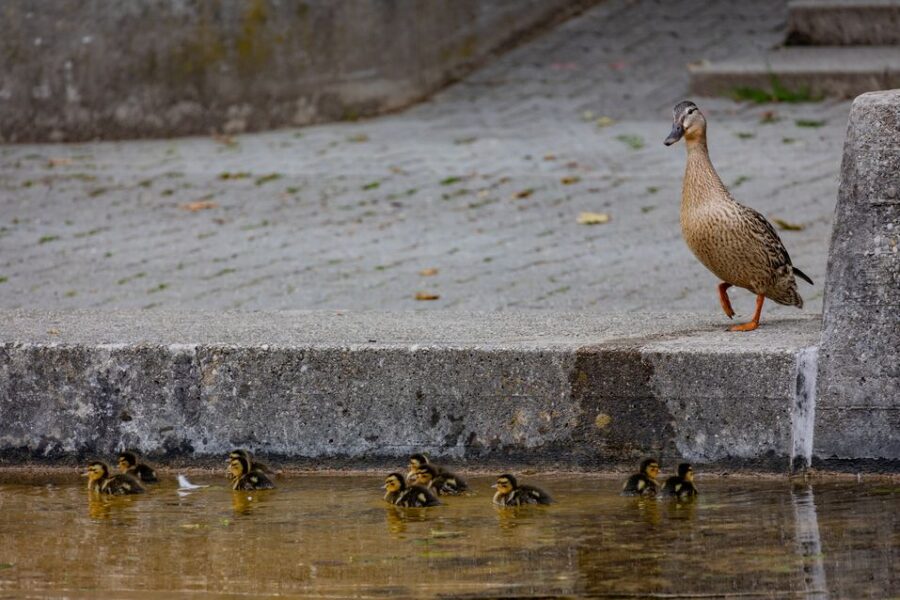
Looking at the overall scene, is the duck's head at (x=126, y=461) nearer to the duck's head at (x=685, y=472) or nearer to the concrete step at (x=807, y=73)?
the duck's head at (x=685, y=472)

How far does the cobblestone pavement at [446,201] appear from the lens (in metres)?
9.35

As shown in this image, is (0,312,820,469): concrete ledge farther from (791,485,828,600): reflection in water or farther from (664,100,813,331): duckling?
(791,485,828,600): reflection in water

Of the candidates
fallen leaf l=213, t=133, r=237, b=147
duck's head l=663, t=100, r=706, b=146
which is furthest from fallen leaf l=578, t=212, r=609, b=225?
duck's head l=663, t=100, r=706, b=146

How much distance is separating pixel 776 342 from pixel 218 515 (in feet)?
6.84

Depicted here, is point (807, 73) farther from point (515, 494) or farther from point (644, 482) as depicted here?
point (515, 494)

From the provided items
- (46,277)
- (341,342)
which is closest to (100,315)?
(341,342)

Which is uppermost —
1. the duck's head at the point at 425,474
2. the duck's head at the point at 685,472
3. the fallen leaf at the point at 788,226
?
the fallen leaf at the point at 788,226

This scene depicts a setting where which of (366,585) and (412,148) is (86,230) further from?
(366,585)

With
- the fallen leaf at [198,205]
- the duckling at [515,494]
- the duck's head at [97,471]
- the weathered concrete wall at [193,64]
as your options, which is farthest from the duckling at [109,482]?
the weathered concrete wall at [193,64]

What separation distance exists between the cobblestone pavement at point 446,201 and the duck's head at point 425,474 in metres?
3.17

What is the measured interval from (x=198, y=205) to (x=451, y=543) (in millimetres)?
6821

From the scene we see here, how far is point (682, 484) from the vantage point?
18.0 ft

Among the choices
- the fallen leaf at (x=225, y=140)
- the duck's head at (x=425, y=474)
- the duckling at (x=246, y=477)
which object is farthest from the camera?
the fallen leaf at (x=225, y=140)

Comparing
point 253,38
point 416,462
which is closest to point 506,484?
point 416,462
